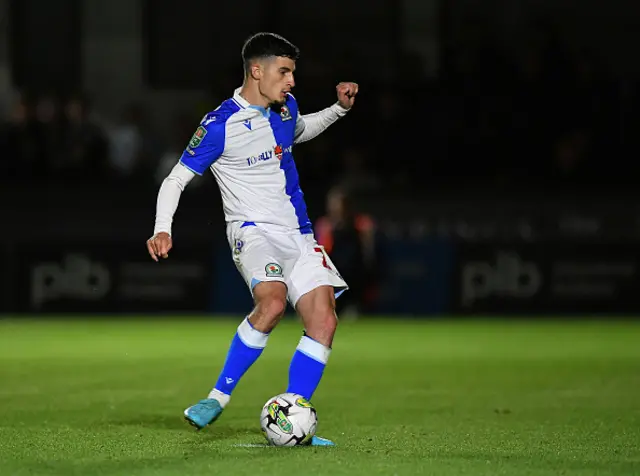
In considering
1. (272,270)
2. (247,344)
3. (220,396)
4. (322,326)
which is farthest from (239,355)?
(322,326)

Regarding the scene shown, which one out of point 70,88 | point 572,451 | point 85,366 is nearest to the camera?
point 572,451

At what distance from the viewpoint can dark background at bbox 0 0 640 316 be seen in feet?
63.6

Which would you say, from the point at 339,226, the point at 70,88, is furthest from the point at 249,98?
the point at 70,88

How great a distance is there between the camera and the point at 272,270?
7539 mm

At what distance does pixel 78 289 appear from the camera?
19969 mm

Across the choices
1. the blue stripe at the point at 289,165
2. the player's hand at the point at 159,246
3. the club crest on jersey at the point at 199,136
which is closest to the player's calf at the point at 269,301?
the blue stripe at the point at 289,165

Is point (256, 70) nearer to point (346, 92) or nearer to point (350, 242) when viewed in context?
point (346, 92)

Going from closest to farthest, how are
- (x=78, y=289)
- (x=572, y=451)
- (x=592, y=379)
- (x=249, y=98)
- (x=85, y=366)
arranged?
1. (x=572, y=451)
2. (x=249, y=98)
3. (x=592, y=379)
4. (x=85, y=366)
5. (x=78, y=289)

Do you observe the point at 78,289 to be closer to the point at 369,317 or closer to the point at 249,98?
the point at 369,317

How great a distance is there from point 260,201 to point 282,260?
380 mm

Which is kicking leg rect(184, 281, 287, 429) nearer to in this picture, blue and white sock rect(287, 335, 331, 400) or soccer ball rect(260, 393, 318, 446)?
blue and white sock rect(287, 335, 331, 400)

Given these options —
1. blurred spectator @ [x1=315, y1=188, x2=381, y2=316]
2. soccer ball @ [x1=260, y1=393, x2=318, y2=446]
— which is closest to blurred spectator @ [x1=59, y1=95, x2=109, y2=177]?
blurred spectator @ [x1=315, y1=188, x2=381, y2=316]

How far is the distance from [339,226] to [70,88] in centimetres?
643

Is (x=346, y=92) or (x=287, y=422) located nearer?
(x=287, y=422)
